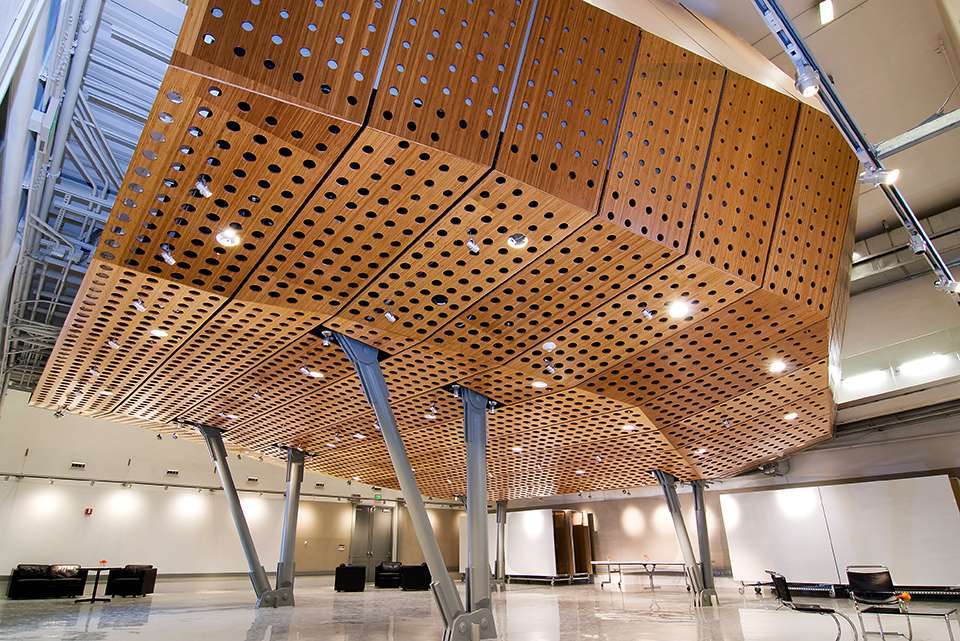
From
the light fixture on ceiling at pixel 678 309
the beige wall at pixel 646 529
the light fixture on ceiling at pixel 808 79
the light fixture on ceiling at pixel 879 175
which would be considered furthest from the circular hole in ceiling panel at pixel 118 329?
the beige wall at pixel 646 529

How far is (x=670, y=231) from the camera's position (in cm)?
541

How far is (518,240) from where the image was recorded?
17.4ft

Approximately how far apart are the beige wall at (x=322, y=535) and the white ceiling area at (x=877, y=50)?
22347mm

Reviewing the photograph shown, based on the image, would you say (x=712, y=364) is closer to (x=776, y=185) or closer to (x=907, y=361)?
(x=776, y=185)

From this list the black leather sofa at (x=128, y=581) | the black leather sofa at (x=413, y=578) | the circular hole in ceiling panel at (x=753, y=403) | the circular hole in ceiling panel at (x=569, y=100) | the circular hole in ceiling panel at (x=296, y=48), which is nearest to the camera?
the circular hole in ceiling panel at (x=296, y=48)

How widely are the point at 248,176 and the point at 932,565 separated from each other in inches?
719

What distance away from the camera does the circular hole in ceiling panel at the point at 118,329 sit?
6516 mm

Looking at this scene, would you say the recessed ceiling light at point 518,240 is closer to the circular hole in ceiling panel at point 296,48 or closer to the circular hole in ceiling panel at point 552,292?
the circular hole in ceiling panel at point 552,292

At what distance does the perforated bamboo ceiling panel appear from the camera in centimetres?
416

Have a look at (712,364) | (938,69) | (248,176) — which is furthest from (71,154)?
(938,69)

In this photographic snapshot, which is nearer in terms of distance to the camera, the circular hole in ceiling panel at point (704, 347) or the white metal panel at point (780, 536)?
the circular hole in ceiling panel at point (704, 347)

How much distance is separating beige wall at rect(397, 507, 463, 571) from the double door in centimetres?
74

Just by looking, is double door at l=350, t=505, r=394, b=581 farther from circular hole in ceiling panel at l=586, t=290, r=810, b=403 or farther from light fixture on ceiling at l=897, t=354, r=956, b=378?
light fixture on ceiling at l=897, t=354, r=956, b=378

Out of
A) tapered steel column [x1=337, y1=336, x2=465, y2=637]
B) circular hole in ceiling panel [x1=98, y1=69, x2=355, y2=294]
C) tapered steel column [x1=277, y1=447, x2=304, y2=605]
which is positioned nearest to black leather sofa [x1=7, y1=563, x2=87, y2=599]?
tapered steel column [x1=277, y1=447, x2=304, y2=605]
